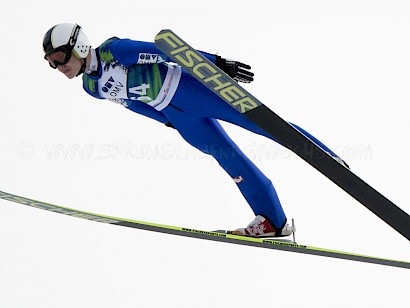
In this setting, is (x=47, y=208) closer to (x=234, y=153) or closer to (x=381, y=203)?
(x=234, y=153)

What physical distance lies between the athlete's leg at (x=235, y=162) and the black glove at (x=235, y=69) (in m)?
0.32

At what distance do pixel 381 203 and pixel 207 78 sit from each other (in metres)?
0.87

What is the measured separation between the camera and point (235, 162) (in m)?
3.22

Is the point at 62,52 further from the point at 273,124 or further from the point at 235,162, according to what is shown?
the point at 273,124

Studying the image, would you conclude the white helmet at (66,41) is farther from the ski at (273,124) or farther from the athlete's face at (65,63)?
the ski at (273,124)

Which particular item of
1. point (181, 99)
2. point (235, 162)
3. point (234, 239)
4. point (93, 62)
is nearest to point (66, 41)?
point (93, 62)

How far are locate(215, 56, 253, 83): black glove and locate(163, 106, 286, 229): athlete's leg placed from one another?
12.7 inches

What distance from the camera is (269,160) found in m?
4.02

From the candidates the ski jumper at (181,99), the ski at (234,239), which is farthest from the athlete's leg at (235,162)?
the ski at (234,239)

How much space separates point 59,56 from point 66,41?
8 centimetres

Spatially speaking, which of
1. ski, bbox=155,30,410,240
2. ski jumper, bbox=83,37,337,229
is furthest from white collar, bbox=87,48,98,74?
ski, bbox=155,30,410,240

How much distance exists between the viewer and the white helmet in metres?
3.08

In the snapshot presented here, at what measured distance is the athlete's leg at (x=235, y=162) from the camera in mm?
3217

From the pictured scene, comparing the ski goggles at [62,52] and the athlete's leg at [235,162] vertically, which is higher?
the ski goggles at [62,52]
